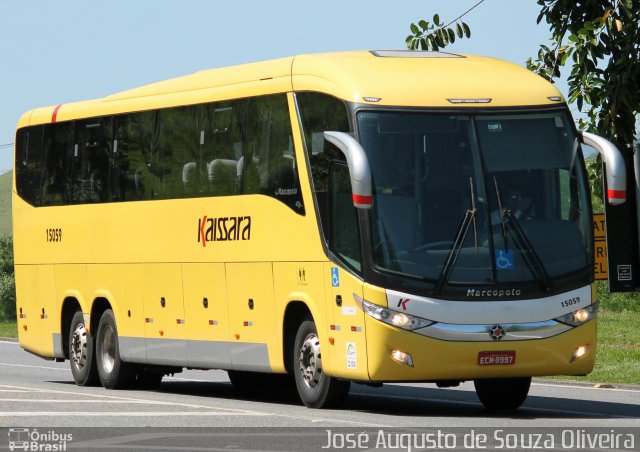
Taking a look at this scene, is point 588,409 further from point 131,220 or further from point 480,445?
point 131,220

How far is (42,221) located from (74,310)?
1.53 m

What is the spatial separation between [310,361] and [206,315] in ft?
9.37

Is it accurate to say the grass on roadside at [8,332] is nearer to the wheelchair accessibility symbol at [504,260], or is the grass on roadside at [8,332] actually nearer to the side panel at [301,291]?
the side panel at [301,291]

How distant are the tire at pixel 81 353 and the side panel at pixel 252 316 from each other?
173 inches

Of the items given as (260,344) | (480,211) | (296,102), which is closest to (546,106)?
(480,211)

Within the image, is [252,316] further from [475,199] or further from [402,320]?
[475,199]

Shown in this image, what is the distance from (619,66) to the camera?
21922mm

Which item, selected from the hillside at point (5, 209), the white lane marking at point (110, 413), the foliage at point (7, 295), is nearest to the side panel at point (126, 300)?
the white lane marking at point (110, 413)

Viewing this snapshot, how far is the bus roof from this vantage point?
17.2 metres

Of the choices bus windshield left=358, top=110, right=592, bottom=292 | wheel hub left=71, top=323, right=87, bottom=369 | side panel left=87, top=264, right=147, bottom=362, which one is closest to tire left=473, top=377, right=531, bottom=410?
bus windshield left=358, top=110, right=592, bottom=292

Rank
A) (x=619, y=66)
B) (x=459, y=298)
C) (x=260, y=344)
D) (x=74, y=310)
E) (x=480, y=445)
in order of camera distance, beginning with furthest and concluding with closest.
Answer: (x=74, y=310) < (x=619, y=66) < (x=260, y=344) < (x=459, y=298) < (x=480, y=445)

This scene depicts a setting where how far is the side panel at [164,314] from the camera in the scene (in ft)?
69.5

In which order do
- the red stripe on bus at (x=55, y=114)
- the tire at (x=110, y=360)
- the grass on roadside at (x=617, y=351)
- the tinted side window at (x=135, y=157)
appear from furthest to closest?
the red stripe on bus at (x=55, y=114) < the grass on roadside at (x=617, y=351) < the tire at (x=110, y=360) < the tinted side window at (x=135, y=157)

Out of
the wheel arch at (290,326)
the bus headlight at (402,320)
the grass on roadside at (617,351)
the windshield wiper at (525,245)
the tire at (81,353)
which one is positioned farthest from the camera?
the grass on roadside at (617,351)
